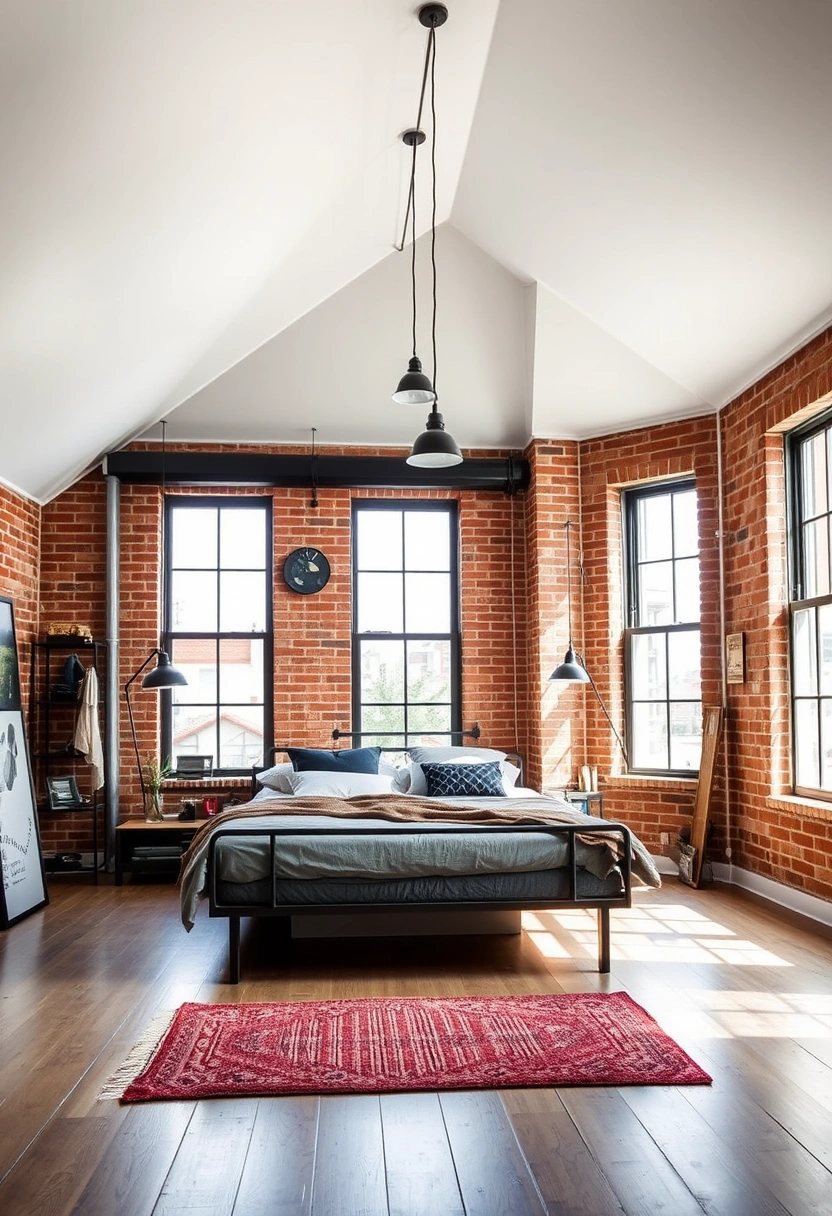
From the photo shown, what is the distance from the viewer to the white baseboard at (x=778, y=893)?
5652 mm

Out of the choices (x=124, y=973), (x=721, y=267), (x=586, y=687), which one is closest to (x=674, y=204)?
(x=721, y=267)

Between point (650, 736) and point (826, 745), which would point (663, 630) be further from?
point (826, 745)

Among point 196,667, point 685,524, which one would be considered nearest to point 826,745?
point 685,524

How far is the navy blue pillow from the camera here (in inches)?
276

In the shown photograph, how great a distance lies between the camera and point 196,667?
315 inches

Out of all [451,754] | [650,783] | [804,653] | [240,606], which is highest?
[240,606]

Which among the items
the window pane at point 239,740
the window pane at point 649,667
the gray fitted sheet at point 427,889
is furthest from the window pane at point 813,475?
the window pane at point 239,740

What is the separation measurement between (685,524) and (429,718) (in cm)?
250

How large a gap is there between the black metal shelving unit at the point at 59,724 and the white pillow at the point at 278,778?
134 cm

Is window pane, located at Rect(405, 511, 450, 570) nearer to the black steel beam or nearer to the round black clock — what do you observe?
the black steel beam

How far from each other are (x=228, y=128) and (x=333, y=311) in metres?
2.85

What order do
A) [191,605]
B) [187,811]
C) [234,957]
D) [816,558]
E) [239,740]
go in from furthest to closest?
[191,605] < [239,740] < [187,811] < [816,558] < [234,957]

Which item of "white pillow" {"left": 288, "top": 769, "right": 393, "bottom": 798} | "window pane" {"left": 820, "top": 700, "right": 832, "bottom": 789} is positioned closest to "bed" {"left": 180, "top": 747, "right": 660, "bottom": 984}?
"white pillow" {"left": 288, "top": 769, "right": 393, "bottom": 798}

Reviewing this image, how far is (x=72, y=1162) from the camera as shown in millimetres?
2914
